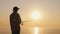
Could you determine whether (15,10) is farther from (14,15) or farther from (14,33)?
(14,33)

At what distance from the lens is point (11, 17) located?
12.9 metres

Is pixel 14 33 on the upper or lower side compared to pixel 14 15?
lower

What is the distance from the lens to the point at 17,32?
13.0m

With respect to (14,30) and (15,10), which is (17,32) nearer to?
(14,30)

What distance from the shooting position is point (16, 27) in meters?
12.9

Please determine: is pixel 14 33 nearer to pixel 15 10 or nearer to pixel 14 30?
pixel 14 30

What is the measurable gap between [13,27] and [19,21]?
1.32ft

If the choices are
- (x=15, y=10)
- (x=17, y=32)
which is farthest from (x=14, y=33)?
(x=15, y=10)

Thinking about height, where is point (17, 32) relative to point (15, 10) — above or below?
below

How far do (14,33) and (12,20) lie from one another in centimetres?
60

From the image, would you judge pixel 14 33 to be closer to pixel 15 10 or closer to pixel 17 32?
pixel 17 32

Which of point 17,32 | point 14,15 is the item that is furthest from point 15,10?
point 17,32

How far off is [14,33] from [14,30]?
0.15 m

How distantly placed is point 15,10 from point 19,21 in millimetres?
521
